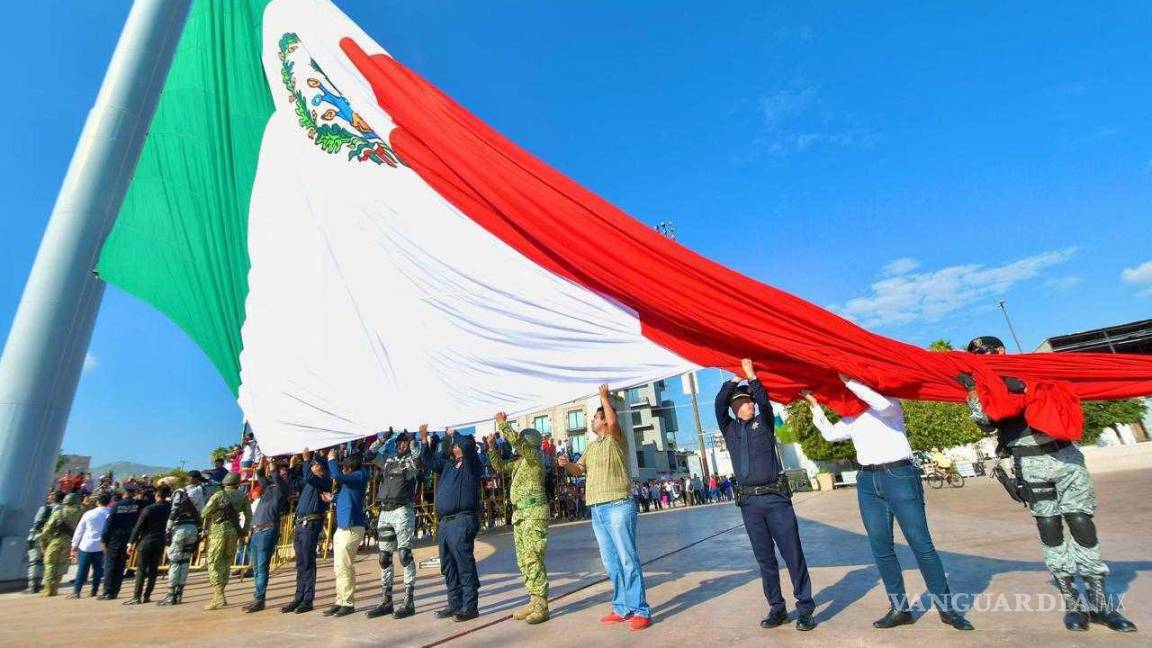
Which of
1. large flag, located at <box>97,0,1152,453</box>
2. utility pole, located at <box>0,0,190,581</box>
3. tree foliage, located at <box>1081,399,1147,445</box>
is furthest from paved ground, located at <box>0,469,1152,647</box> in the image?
tree foliage, located at <box>1081,399,1147,445</box>

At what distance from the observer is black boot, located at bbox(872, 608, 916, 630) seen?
364 centimetres

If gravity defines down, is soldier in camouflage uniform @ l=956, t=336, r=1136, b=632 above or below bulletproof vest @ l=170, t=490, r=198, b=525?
below

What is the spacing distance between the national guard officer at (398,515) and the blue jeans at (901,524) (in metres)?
4.18

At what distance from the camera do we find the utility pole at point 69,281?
1026cm

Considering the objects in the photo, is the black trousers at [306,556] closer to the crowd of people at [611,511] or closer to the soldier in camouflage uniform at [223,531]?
the crowd of people at [611,511]

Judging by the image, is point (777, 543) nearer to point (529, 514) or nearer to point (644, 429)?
point (529, 514)

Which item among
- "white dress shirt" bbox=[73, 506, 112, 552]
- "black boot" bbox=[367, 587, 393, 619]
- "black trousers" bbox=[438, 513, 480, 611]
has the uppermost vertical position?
"white dress shirt" bbox=[73, 506, 112, 552]

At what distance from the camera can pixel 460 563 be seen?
5.27 m

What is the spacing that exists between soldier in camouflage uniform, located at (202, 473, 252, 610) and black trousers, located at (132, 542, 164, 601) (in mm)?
1431

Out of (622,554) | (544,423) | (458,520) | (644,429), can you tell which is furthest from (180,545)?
(644,429)

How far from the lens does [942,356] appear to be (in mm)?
3686

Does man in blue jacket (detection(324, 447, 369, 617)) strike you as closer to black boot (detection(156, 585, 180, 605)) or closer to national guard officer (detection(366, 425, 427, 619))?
national guard officer (detection(366, 425, 427, 619))

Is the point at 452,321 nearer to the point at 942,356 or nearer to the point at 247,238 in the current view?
the point at 247,238

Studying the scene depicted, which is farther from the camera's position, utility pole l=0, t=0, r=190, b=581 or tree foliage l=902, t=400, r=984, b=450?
tree foliage l=902, t=400, r=984, b=450
